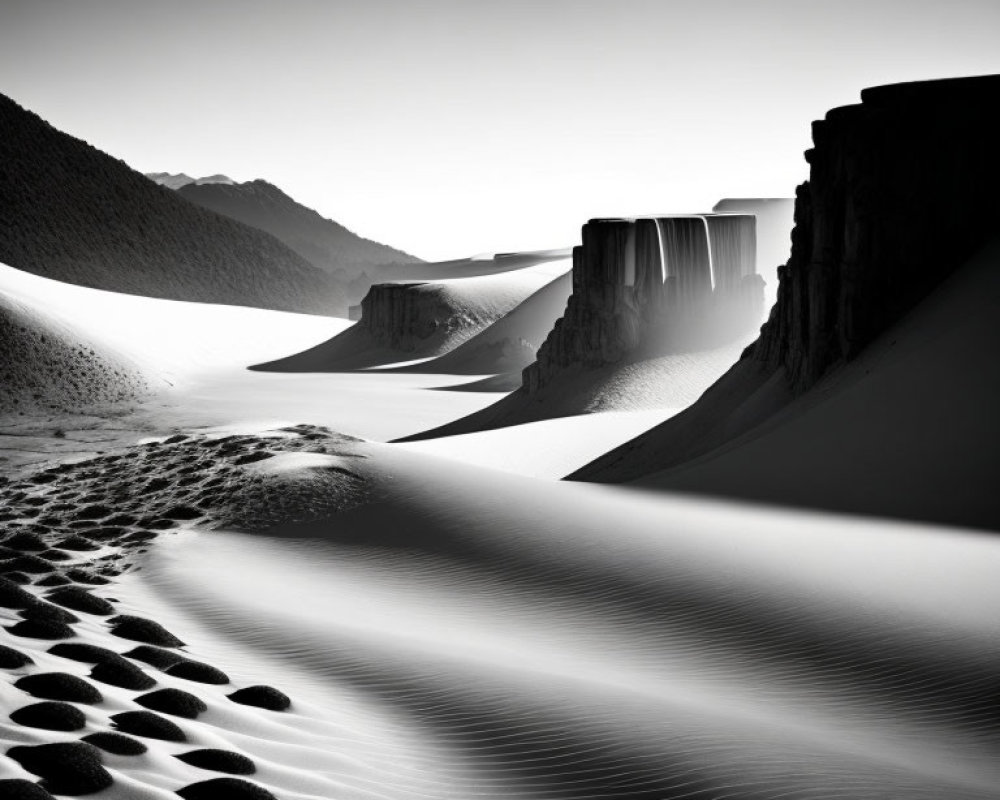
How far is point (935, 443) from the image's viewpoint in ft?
55.5

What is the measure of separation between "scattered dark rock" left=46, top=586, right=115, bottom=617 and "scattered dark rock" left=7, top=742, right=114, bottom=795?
4538 millimetres

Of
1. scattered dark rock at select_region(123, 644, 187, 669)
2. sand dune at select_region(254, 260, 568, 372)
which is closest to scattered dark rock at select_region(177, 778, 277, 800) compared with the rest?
scattered dark rock at select_region(123, 644, 187, 669)

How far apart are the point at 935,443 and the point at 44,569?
12.8 meters

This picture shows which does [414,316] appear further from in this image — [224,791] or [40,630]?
[224,791]

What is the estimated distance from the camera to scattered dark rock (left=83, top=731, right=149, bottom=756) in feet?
22.8

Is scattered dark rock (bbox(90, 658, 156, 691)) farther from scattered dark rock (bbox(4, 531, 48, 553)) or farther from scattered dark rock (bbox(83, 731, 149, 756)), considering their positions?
scattered dark rock (bbox(4, 531, 48, 553))

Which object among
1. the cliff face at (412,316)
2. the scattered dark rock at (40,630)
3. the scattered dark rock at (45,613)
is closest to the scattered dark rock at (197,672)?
the scattered dark rock at (40,630)

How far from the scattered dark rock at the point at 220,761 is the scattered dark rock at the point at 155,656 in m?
2.15

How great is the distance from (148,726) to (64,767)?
3.71ft

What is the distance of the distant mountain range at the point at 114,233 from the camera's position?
10312 cm

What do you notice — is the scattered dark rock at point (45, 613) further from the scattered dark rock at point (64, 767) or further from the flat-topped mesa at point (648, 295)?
the flat-topped mesa at point (648, 295)

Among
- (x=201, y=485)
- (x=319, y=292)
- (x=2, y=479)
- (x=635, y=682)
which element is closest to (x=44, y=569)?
Answer: (x=201, y=485)

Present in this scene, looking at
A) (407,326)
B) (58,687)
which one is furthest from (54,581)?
(407,326)

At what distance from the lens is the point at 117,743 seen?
275 inches
